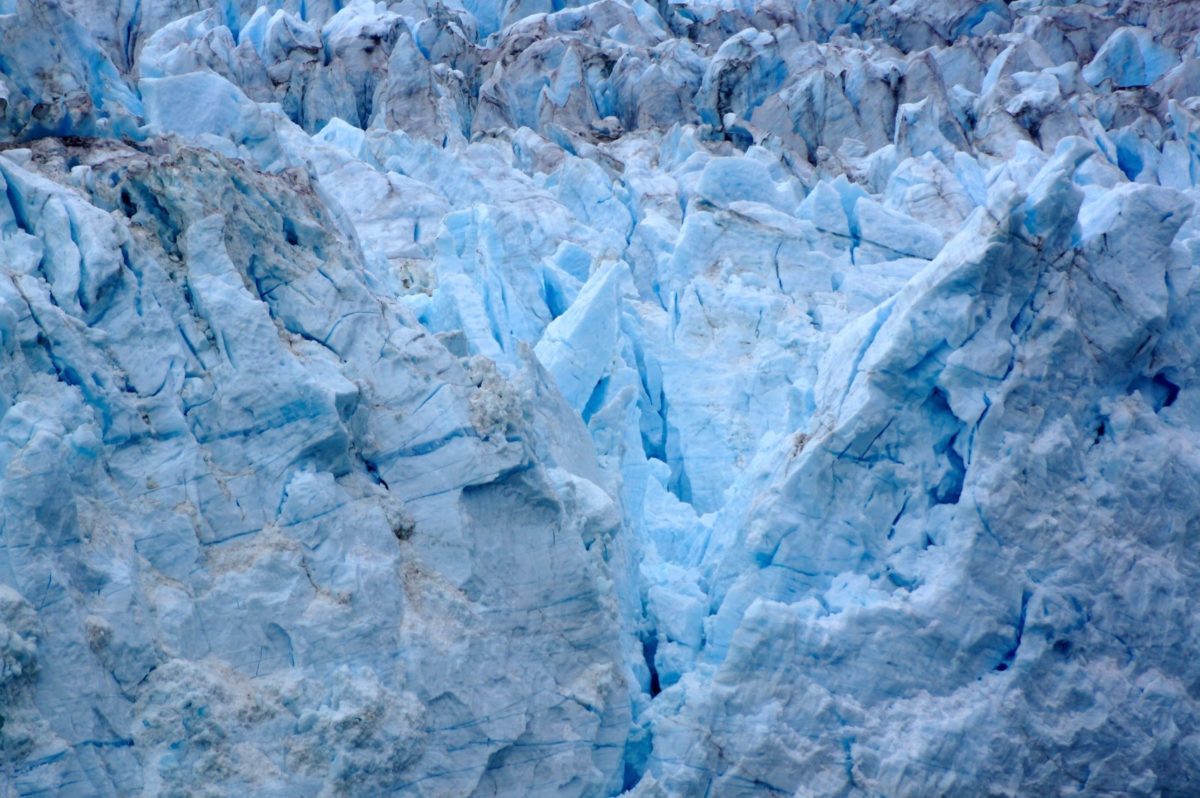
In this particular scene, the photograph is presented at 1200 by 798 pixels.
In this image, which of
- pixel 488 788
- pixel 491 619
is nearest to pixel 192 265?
pixel 491 619

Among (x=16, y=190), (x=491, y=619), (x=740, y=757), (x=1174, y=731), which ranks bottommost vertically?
(x=1174, y=731)

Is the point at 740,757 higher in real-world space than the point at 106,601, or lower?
lower

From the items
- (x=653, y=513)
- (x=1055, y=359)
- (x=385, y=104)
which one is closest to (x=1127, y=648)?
(x=1055, y=359)

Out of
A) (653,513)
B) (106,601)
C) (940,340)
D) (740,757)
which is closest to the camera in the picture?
(106,601)

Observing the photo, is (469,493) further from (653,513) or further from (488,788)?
(653,513)

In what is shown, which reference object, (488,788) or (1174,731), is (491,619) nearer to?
(488,788)

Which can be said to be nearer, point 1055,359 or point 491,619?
point 491,619

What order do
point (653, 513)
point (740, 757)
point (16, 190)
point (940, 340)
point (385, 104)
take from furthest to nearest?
1. point (385, 104)
2. point (653, 513)
3. point (940, 340)
4. point (740, 757)
5. point (16, 190)
